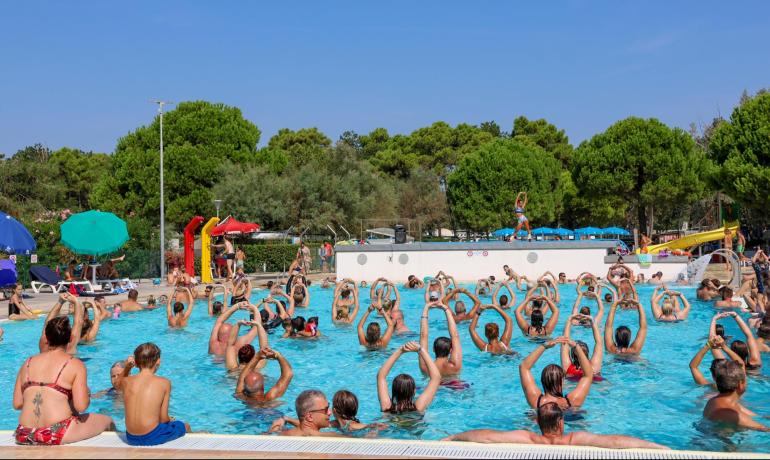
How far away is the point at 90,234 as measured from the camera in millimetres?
24141

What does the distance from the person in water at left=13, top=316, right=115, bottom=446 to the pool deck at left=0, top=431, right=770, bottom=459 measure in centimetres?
17

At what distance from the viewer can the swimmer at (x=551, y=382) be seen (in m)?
6.92

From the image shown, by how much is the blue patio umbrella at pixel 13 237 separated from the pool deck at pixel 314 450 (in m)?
19.3

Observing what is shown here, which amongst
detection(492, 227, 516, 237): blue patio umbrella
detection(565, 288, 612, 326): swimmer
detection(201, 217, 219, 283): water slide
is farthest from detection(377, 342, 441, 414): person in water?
detection(492, 227, 516, 237): blue patio umbrella

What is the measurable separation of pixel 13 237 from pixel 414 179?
46302 millimetres

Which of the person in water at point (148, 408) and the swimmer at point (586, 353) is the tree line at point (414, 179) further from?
the person in water at point (148, 408)

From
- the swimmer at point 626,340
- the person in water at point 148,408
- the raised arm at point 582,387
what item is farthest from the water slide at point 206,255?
the person in water at point 148,408

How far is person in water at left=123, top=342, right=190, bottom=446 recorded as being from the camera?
538cm

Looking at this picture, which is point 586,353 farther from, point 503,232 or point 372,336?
point 503,232

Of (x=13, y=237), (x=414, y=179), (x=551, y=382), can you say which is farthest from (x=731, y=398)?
(x=414, y=179)

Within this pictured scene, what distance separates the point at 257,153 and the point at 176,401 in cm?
4430

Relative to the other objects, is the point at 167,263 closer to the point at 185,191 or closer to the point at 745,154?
the point at 185,191

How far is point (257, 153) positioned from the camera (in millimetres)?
53094

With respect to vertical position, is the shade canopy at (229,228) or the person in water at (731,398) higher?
the shade canopy at (229,228)
